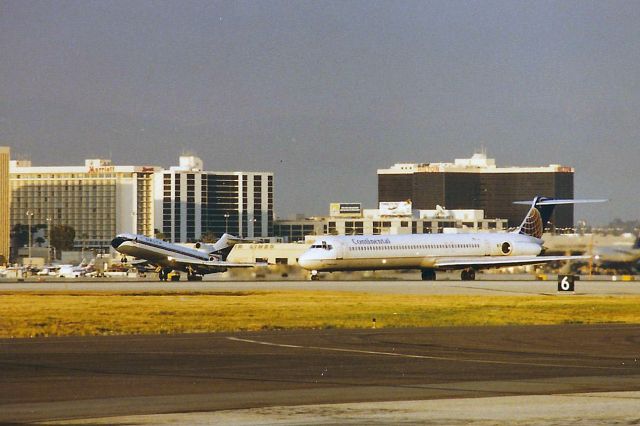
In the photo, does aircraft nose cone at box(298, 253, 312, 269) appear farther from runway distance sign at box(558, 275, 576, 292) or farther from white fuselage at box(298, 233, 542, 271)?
runway distance sign at box(558, 275, 576, 292)

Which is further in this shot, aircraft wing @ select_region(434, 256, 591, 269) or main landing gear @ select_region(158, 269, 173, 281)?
main landing gear @ select_region(158, 269, 173, 281)

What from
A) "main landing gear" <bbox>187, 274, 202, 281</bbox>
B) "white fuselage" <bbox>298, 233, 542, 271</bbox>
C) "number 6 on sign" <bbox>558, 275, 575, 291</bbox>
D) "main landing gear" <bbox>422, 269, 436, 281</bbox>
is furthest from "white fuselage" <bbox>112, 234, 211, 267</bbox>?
"number 6 on sign" <bbox>558, 275, 575, 291</bbox>

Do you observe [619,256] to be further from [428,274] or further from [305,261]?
[305,261]

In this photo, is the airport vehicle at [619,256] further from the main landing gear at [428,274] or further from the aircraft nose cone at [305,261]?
the aircraft nose cone at [305,261]

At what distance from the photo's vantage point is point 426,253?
330 feet

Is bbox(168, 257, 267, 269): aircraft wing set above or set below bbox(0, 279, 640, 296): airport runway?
above

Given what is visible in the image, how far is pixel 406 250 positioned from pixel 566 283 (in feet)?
86.5

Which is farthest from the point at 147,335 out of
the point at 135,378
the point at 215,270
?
the point at 215,270

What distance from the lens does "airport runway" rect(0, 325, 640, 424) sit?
2619 cm

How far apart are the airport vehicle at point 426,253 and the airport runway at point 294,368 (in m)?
53.1

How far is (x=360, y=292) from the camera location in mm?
76062

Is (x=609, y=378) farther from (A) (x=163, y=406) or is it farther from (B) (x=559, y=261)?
(B) (x=559, y=261)

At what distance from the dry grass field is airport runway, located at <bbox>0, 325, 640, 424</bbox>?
14.6 feet

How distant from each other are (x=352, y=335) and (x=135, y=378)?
1434 cm
